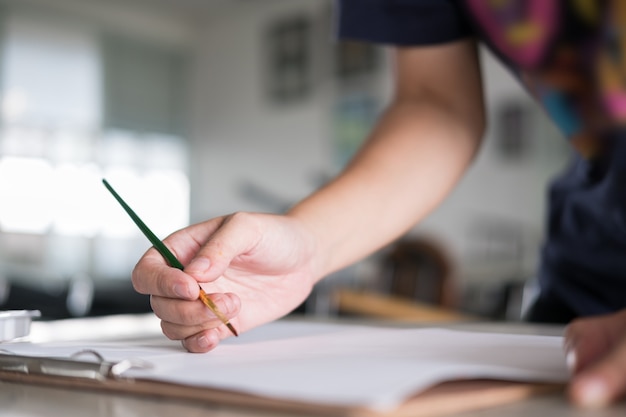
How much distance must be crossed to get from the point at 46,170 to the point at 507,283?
3.19 meters

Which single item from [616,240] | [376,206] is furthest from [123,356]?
[616,240]

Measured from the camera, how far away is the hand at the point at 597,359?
0.30m

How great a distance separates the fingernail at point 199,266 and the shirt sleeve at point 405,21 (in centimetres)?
38

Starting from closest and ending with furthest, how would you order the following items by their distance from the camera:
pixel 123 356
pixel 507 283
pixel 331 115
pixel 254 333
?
pixel 123 356, pixel 254 333, pixel 507 283, pixel 331 115

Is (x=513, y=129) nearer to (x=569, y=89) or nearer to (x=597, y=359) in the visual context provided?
(x=569, y=89)

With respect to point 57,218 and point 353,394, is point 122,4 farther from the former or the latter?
point 353,394

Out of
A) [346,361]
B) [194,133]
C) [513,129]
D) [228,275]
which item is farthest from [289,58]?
[346,361]

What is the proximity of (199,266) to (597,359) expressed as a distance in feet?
0.72

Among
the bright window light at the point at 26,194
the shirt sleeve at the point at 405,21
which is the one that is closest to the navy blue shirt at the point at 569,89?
the shirt sleeve at the point at 405,21

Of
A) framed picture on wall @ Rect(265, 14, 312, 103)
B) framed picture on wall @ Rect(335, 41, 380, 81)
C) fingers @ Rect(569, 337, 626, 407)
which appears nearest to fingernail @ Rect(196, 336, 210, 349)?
fingers @ Rect(569, 337, 626, 407)

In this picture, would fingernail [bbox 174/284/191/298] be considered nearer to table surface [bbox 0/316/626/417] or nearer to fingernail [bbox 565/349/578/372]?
table surface [bbox 0/316/626/417]

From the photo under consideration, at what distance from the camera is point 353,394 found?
0.26m

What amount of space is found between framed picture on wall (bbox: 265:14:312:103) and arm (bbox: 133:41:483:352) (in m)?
4.58

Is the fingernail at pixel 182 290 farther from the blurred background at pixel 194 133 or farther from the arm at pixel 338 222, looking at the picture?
the blurred background at pixel 194 133
